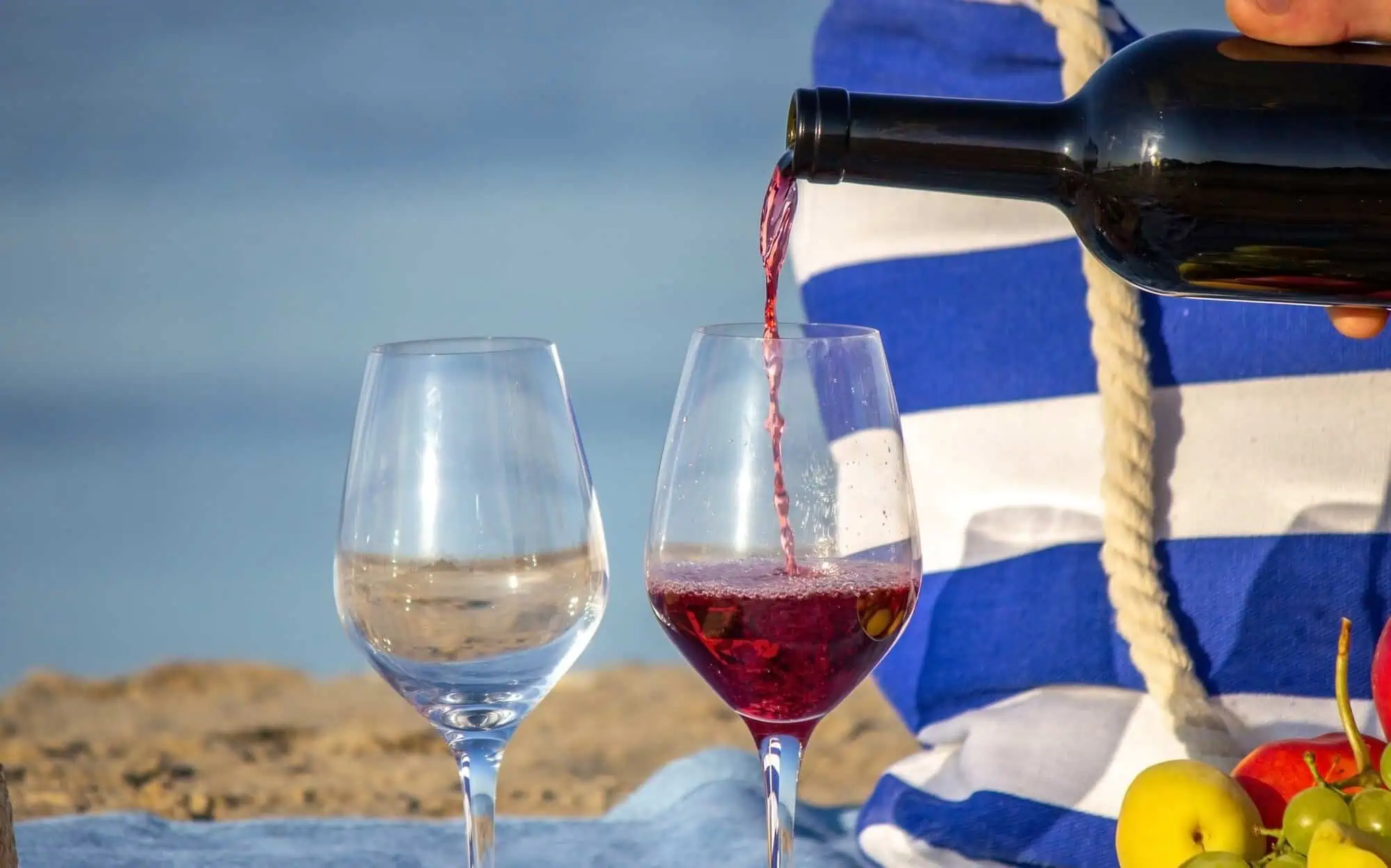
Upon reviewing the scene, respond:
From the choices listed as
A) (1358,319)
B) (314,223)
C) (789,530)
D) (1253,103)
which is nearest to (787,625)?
(789,530)

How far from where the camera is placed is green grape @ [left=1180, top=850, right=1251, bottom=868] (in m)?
0.74

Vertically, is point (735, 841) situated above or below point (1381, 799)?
below

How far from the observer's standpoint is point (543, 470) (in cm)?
75

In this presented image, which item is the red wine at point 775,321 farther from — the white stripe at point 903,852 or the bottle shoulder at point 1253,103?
the white stripe at point 903,852

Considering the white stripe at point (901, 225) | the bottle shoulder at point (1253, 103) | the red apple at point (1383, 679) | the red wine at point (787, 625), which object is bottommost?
the red apple at point (1383, 679)

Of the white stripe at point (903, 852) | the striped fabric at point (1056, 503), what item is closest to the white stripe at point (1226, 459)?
the striped fabric at point (1056, 503)

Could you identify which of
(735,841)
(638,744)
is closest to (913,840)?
(735,841)

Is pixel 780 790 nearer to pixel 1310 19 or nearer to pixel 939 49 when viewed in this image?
pixel 1310 19

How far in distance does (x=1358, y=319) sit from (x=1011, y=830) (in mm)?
419

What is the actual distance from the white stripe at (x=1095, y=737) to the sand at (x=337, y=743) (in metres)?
1.55

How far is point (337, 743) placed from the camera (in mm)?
3449

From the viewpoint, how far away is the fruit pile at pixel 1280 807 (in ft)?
2.39

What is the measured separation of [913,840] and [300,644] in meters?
3.58

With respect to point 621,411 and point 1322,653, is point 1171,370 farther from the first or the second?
point 621,411
